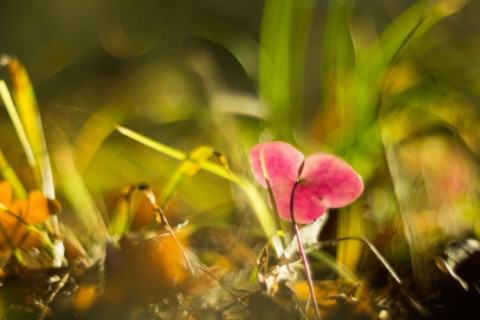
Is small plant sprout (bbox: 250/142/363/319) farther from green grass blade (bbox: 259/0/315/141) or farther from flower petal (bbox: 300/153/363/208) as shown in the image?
green grass blade (bbox: 259/0/315/141)

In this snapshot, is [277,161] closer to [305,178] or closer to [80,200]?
[305,178]

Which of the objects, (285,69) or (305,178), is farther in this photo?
(285,69)

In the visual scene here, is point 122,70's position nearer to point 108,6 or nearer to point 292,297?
point 108,6

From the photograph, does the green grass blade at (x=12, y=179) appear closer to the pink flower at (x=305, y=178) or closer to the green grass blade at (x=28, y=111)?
the green grass blade at (x=28, y=111)

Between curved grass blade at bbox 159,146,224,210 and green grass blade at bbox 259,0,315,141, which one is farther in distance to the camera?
green grass blade at bbox 259,0,315,141

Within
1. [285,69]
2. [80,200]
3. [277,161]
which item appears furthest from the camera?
[285,69]

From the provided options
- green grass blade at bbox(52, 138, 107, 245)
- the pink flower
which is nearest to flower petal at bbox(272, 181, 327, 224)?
the pink flower

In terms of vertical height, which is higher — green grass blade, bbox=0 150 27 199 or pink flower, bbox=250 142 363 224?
pink flower, bbox=250 142 363 224

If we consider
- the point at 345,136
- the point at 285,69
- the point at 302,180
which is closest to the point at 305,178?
the point at 302,180
